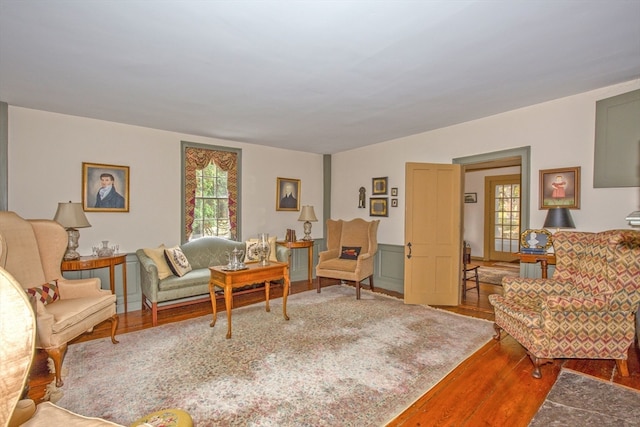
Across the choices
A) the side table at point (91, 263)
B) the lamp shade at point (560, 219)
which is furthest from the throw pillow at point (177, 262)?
the lamp shade at point (560, 219)

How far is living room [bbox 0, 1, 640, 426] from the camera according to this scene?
11.4ft

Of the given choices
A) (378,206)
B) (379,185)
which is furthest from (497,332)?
(379,185)

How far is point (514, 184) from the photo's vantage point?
26.3ft

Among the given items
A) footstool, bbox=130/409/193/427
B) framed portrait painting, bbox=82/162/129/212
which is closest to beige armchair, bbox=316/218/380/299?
framed portrait painting, bbox=82/162/129/212

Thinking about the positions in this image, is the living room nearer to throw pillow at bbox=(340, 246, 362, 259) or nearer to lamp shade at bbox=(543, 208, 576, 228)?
lamp shade at bbox=(543, 208, 576, 228)

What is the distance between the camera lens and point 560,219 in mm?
3422

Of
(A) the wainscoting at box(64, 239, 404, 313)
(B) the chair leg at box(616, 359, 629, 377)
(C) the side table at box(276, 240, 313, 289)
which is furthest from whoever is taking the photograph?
(C) the side table at box(276, 240, 313, 289)

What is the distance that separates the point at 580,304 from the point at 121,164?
5600 mm

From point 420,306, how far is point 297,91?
11.1ft

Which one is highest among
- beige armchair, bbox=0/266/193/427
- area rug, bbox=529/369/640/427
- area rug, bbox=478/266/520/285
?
beige armchair, bbox=0/266/193/427

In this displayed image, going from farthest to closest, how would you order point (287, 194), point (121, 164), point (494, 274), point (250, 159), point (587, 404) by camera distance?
point (494, 274)
point (287, 194)
point (250, 159)
point (121, 164)
point (587, 404)

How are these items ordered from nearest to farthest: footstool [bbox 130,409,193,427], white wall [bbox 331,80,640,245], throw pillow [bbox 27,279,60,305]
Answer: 1. footstool [bbox 130,409,193,427]
2. throw pillow [bbox 27,279,60,305]
3. white wall [bbox 331,80,640,245]

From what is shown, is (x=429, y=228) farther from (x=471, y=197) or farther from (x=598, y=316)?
(x=471, y=197)

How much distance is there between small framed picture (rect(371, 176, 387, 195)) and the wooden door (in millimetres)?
1195
